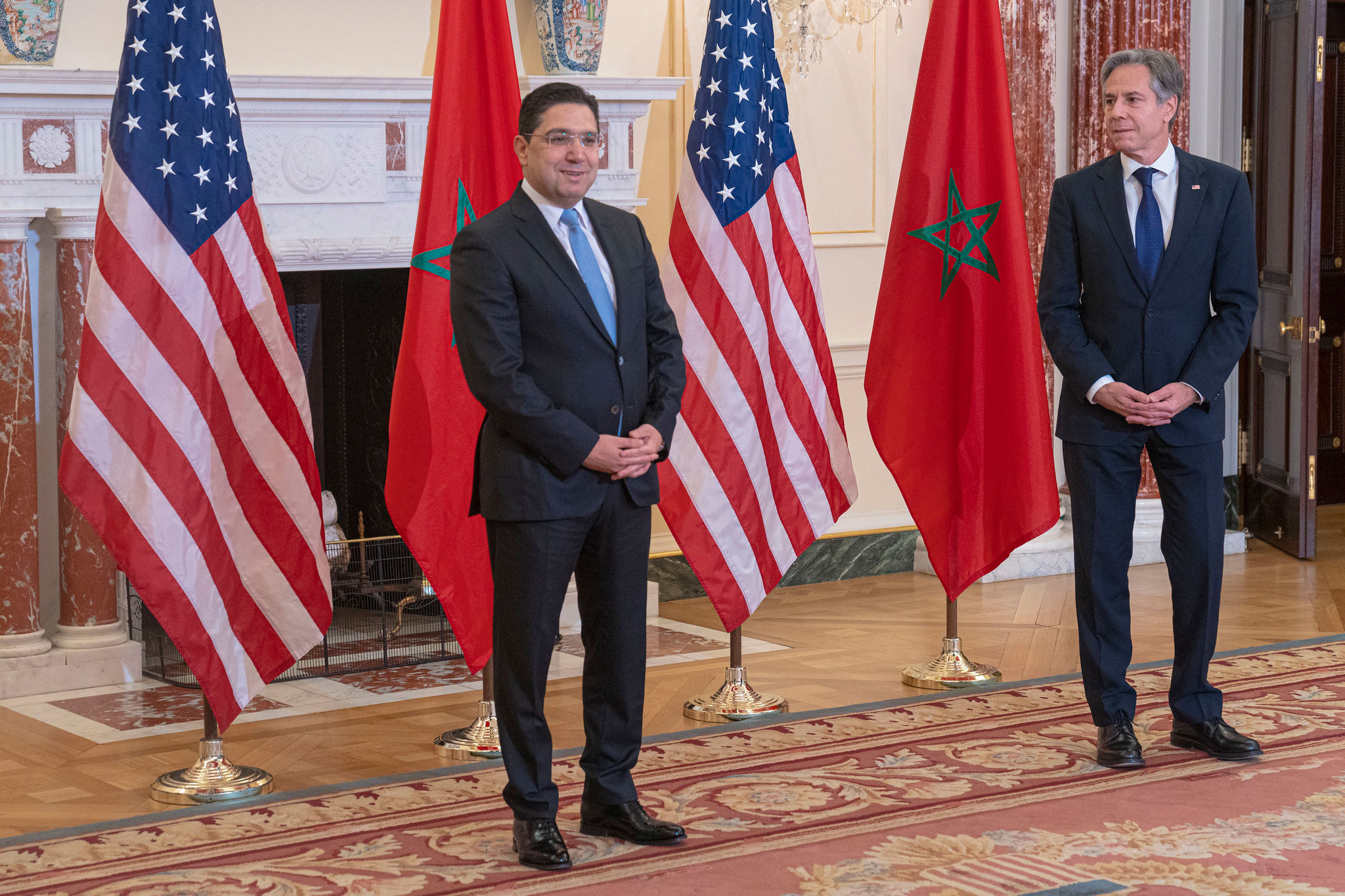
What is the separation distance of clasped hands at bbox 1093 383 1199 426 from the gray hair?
2.32 ft

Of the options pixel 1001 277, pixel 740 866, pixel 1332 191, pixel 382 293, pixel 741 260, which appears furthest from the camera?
pixel 1332 191

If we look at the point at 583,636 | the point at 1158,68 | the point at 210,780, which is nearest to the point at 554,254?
the point at 583,636

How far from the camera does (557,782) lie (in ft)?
13.0

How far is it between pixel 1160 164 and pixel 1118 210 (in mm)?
158

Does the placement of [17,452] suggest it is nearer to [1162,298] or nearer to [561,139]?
[561,139]

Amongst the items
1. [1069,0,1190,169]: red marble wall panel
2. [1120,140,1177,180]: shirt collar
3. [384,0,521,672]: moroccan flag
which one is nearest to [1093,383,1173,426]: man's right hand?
[1120,140,1177,180]: shirt collar

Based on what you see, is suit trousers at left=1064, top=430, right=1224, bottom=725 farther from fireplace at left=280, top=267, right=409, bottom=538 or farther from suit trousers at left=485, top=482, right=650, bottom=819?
fireplace at left=280, top=267, right=409, bottom=538

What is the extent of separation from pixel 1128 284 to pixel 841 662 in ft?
6.41

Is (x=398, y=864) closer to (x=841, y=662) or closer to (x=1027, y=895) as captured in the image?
(x=1027, y=895)

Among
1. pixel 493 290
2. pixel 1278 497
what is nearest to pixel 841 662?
pixel 493 290

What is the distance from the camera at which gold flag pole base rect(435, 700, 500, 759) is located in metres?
4.33

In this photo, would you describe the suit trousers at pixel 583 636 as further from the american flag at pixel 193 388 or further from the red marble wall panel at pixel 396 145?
the red marble wall panel at pixel 396 145

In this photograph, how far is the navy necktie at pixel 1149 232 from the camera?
13.0ft

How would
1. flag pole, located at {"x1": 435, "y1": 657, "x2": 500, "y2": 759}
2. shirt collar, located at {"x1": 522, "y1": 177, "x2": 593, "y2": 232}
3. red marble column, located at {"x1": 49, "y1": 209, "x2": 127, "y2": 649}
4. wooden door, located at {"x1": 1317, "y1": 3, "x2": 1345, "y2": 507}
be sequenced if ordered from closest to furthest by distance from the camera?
shirt collar, located at {"x1": 522, "y1": 177, "x2": 593, "y2": 232}, flag pole, located at {"x1": 435, "y1": 657, "x2": 500, "y2": 759}, red marble column, located at {"x1": 49, "y1": 209, "x2": 127, "y2": 649}, wooden door, located at {"x1": 1317, "y1": 3, "x2": 1345, "y2": 507}
